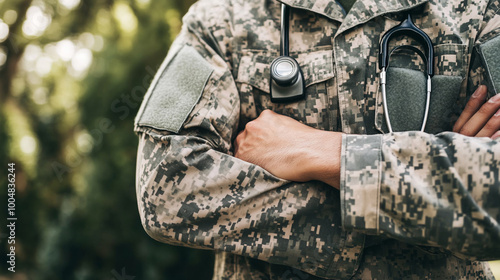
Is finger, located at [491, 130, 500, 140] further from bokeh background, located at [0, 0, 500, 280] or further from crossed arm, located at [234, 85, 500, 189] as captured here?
bokeh background, located at [0, 0, 500, 280]

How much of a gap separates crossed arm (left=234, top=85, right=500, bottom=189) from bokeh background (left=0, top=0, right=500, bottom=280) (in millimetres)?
1869

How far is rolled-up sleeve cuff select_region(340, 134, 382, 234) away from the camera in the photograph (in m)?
1.17

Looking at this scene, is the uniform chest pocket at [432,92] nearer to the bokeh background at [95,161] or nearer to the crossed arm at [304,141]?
the crossed arm at [304,141]

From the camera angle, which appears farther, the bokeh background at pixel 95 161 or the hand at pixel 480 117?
the bokeh background at pixel 95 161

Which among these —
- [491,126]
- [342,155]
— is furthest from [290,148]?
[491,126]

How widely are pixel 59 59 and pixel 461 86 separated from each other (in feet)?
27.1

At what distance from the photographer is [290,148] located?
1388mm

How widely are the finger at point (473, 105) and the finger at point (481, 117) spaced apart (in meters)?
0.02

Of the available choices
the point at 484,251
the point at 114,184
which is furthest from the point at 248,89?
the point at 114,184

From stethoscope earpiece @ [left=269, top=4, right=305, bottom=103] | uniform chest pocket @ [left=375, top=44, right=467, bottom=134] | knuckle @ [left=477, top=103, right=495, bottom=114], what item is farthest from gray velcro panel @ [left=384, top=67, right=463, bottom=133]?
stethoscope earpiece @ [left=269, top=4, right=305, bottom=103]

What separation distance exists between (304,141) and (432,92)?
0.50 meters

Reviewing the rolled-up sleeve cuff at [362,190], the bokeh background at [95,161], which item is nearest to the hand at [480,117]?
the rolled-up sleeve cuff at [362,190]

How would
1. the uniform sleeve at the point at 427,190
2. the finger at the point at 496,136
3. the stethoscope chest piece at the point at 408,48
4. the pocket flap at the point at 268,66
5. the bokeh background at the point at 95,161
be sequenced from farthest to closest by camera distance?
1. the bokeh background at the point at 95,161
2. the pocket flap at the point at 268,66
3. the stethoscope chest piece at the point at 408,48
4. the finger at the point at 496,136
5. the uniform sleeve at the point at 427,190

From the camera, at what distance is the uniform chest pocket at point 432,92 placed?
1.38 meters
